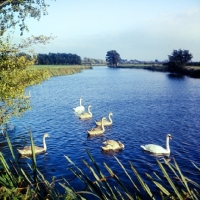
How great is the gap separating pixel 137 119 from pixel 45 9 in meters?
15.6

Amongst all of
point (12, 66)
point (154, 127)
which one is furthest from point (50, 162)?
point (154, 127)

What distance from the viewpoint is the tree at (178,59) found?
379 ft

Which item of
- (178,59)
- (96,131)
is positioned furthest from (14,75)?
(178,59)

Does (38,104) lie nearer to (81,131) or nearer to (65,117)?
(65,117)

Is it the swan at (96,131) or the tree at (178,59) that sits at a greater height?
the tree at (178,59)

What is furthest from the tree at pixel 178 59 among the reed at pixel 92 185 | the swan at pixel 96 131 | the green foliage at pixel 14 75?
the reed at pixel 92 185

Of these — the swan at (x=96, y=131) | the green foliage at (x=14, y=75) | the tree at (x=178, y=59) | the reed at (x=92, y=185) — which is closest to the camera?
the reed at (x=92, y=185)

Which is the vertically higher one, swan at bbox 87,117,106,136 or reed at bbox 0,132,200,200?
reed at bbox 0,132,200,200

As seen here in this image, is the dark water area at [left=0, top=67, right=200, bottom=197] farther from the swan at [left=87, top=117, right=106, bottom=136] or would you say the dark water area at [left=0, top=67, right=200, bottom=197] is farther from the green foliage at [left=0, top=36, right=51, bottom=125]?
the green foliage at [left=0, top=36, right=51, bottom=125]

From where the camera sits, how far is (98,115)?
1220 inches

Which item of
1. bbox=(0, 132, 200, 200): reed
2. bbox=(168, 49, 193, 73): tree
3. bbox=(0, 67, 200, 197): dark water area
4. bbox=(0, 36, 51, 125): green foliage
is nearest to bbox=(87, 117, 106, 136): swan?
bbox=(0, 67, 200, 197): dark water area

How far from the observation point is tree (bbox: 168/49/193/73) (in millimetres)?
115500

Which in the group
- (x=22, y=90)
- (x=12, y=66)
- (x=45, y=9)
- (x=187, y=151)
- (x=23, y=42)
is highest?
(x=45, y=9)

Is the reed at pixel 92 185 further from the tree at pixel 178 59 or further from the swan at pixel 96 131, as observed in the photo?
the tree at pixel 178 59
